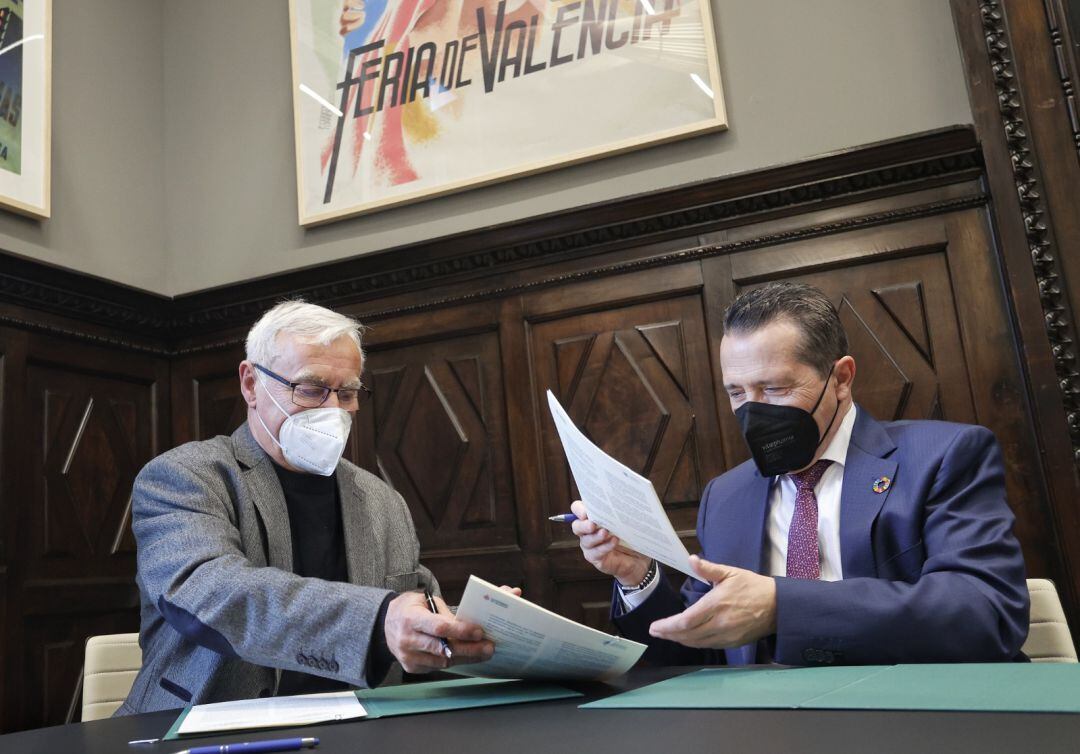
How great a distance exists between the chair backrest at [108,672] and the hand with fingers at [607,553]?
1240 mm

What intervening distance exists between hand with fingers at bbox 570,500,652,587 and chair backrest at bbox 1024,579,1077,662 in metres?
0.85

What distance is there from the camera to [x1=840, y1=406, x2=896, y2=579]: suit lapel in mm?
1824

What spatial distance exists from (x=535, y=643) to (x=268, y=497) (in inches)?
39.9

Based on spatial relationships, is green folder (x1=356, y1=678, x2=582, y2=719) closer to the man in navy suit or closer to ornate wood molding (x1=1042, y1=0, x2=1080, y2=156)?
the man in navy suit

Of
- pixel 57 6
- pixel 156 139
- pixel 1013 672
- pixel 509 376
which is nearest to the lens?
pixel 1013 672

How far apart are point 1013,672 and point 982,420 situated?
78.9 inches

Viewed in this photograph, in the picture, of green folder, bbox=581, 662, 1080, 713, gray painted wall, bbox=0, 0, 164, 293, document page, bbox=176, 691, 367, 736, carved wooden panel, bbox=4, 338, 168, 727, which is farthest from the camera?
gray painted wall, bbox=0, 0, 164, 293

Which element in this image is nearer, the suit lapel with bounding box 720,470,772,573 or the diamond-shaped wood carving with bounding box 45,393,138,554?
the suit lapel with bounding box 720,470,772,573

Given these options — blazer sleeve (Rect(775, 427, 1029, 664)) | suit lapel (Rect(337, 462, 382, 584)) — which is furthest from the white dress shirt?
suit lapel (Rect(337, 462, 382, 584))

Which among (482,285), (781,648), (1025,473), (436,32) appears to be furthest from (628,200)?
(781,648)

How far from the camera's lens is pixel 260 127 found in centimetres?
446

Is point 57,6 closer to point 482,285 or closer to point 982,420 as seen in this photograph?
point 482,285

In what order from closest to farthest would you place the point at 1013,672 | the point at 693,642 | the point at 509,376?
the point at 1013,672, the point at 693,642, the point at 509,376

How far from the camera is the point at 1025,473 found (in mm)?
2979
